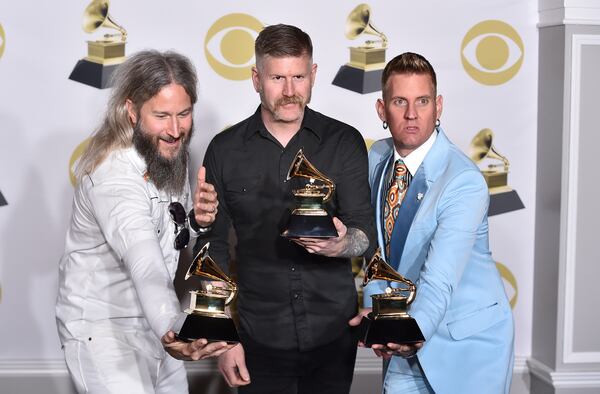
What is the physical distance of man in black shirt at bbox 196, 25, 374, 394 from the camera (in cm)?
339

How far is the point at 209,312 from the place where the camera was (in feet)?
8.56

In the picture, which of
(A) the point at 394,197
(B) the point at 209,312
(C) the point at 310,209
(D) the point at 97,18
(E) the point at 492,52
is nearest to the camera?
(B) the point at 209,312

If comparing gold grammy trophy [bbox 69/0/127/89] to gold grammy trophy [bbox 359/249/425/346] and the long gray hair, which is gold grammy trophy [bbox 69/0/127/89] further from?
gold grammy trophy [bbox 359/249/425/346]

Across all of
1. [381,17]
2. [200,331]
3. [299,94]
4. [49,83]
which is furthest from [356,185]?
[49,83]

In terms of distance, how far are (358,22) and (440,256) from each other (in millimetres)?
2191

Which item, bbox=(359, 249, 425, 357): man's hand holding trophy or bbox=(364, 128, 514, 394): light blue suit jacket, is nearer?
bbox=(359, 249, 425, 357): man's hand holding trophy

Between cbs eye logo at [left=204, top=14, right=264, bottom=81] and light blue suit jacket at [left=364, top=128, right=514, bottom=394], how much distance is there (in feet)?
6.24

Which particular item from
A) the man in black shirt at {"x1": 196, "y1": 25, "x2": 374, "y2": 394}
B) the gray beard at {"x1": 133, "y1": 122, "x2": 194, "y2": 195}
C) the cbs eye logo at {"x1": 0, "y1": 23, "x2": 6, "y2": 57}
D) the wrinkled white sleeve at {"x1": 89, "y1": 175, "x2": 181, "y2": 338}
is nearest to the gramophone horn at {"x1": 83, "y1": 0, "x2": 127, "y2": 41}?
the cbs eye logo at {"x1": 0, "y1": 23, "x2": 6, "y2": 57}

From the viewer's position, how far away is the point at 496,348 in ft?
10.4

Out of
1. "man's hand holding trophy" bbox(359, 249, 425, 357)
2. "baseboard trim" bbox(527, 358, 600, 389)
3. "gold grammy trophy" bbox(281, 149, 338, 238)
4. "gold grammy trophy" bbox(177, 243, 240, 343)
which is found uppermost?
"gold grammy trophy" bbox(281, 149, 338, 238)

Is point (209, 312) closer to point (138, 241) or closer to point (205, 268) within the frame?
point (205, 268)

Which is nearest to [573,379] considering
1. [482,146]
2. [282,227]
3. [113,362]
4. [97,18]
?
[482,146]

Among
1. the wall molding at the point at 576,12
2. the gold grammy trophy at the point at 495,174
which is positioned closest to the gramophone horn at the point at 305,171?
the gold grammy trophy at the point at 495,174

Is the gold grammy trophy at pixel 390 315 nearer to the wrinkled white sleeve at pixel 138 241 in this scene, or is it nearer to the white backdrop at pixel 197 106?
the wrinkled white sleeve at pixel 138 241
